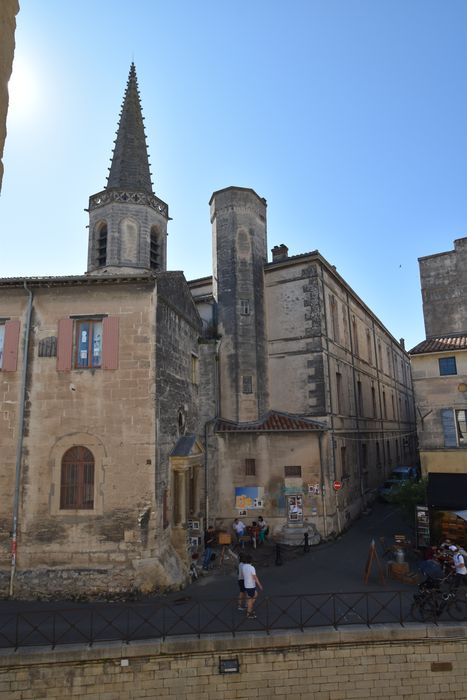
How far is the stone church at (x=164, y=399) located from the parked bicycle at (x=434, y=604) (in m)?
6.37

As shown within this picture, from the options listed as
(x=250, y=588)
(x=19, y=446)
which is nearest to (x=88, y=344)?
(x=19, y=446)

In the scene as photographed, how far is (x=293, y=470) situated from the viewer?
18656mm

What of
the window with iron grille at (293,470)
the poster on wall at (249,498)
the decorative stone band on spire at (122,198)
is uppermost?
the decorative stone band on spire at (122,198)

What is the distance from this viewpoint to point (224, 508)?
1862cm

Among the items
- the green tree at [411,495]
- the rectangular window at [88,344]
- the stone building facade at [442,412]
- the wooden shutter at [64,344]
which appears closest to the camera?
the wooden shutter at [64,344]

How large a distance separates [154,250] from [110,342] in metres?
12.1

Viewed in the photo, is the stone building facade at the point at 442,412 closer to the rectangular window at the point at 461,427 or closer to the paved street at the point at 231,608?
the rectangular window at the point at 461,427

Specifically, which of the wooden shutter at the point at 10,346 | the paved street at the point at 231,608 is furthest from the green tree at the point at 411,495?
the wooden shutter at the point at 10,346

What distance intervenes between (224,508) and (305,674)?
9.37m

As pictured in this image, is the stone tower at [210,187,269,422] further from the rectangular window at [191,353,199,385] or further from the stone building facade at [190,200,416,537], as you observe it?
the rectangular window at [191,353,199,385]

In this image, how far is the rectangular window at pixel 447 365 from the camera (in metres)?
18.5

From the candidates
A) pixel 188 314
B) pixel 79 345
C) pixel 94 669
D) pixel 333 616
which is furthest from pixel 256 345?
pixel 94 669

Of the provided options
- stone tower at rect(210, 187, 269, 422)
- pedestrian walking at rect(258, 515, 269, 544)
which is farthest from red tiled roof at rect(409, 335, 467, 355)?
pedestrian walking at rect(258, 515, 269, 544)

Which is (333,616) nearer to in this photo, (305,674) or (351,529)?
(305,674)
